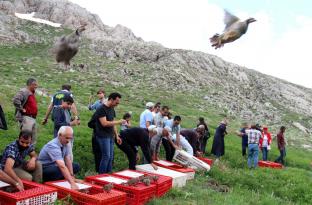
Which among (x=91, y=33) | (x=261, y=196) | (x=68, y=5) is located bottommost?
(x=261, y=196)

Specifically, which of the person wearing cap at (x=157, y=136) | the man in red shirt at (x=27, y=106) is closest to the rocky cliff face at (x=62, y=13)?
the person wearing cap at (x=157, y=136)

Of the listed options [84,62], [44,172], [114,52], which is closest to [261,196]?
[44,172]

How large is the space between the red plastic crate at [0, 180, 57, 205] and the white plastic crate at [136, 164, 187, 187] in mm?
3866

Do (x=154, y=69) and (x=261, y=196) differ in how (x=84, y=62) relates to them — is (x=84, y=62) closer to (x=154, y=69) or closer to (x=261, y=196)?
(x=154, y=69)

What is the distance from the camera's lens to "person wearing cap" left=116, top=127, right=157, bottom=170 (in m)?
11.3

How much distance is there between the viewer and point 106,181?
883cm

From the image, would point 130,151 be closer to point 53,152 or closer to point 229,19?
point 53,152

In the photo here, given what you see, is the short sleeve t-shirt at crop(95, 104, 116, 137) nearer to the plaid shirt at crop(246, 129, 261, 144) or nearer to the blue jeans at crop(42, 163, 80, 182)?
the blue jeans at crop(42, 163, 80, 182)

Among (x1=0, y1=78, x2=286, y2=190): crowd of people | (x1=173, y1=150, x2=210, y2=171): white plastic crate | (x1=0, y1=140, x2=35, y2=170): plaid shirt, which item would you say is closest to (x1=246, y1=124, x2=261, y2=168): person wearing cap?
(x1=0, y1=78, x2=286, y2=190): crowd of people

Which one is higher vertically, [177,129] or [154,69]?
[154,69]

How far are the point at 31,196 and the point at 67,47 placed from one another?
3.44m

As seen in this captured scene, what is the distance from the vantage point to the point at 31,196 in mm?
6887

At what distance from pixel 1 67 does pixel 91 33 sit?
1268 inches

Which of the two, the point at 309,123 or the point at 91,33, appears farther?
the point at 91,33
